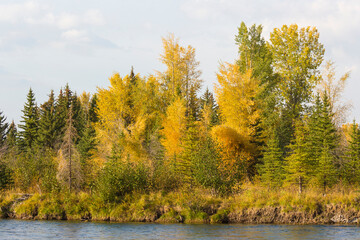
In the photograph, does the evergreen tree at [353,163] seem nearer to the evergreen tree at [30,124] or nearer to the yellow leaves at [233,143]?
the yellow leaves at [233,143]

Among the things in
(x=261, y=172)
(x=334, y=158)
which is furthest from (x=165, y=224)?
(x=334, y=158)

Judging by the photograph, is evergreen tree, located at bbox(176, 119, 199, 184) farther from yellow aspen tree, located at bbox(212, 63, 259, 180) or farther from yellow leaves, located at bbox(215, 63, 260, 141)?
yellow leaves, located at bbox(215, 63, 260, 141)

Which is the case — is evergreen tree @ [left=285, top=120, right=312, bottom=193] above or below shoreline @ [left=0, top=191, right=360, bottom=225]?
above

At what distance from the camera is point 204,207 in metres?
33.3

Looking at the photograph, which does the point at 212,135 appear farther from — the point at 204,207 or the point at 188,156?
the point at 204,207

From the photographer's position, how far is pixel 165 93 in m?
58.4

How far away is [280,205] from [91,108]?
5082 centimetres

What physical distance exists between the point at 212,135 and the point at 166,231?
16044 millimetres

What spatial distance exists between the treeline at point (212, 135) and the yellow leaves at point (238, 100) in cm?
11

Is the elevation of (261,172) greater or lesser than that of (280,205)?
greater

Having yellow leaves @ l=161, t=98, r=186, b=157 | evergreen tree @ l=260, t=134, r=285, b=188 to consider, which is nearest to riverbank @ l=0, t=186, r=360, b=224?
evergreen tree @ l=260, t=134, r=285, b=188

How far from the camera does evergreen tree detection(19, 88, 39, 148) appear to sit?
69.5 m

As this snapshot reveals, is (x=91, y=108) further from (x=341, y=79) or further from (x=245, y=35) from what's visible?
(x=341, y=79)

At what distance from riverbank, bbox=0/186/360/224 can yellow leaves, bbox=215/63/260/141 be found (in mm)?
10812
